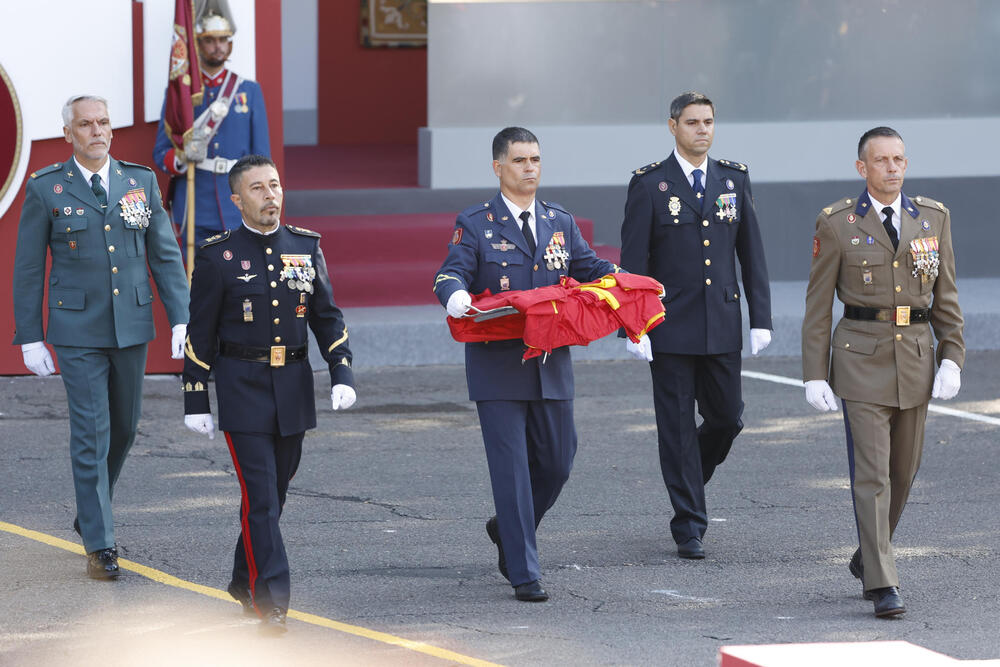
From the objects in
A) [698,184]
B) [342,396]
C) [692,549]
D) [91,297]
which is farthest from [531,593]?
[91,297]

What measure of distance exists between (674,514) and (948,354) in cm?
187

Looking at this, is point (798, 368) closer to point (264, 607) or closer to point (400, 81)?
point (264, 607)

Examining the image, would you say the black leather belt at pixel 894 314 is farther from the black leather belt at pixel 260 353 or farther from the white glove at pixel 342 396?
the black leather belt at pixel 260 353

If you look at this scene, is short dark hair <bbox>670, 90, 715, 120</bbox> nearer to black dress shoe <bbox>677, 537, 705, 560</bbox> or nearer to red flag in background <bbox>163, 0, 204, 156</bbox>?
black dress shoe <bbox>677, 537, 705, 560</bbox>

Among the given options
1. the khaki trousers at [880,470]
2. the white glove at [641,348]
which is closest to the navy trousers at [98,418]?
the white glove at [641,348]

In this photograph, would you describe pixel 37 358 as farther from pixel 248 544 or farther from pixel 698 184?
pixel 698 184

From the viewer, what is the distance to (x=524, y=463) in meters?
6.73

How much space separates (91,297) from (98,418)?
0.53 metres

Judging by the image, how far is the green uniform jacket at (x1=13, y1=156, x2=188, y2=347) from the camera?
7.17 meters

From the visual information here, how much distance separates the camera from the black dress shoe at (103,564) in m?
6.96

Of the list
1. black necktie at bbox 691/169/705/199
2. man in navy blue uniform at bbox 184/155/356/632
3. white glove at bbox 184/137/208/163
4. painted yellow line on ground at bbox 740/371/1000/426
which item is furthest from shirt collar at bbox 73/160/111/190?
painted yellow line on ground at bbox 740/371/1000/426

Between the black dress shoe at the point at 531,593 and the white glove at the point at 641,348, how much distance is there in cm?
109

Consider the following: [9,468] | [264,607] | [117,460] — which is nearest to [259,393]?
[264,607]

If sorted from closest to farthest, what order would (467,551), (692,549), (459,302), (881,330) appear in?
(459,302) → (881,330) → (692,549) → (467,551)
